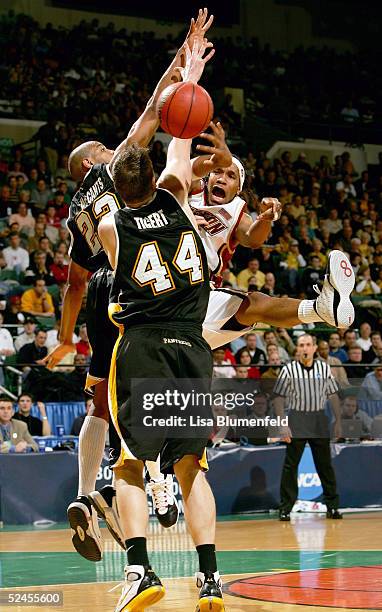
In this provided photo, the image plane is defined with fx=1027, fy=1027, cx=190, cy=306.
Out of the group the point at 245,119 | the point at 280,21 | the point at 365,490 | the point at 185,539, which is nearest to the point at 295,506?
the point at 365,490

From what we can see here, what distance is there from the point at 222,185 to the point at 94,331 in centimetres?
135

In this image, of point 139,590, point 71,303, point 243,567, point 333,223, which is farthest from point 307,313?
point 333,223

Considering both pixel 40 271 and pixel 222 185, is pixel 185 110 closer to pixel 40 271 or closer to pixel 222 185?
pixel 222 185

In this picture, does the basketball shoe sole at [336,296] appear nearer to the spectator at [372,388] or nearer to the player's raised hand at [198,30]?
the player's raised hand at [198,30]

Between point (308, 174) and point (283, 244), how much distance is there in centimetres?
370

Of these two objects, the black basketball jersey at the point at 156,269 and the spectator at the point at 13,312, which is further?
the spectator at the point at 13,312

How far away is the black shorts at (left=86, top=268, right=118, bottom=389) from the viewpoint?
5910mm

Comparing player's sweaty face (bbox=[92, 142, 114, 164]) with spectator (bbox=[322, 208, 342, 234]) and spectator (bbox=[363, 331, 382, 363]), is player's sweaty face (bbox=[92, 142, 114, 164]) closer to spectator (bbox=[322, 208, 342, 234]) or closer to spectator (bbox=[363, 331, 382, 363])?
spectator (bbox=[363, 331, 382, 363])

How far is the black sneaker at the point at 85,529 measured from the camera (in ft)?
18.7

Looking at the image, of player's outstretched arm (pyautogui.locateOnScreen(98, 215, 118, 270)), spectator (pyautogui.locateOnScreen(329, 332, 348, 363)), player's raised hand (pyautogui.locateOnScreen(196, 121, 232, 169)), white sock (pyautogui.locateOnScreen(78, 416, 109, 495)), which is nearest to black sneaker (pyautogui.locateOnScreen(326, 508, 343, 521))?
spectator (pyautogui.locateOnScreen(329, 332, 348, 363))

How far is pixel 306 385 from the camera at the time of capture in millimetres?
12211

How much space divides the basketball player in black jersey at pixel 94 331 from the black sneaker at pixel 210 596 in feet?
3.68

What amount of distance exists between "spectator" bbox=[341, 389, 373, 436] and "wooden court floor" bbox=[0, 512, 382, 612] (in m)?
2.05

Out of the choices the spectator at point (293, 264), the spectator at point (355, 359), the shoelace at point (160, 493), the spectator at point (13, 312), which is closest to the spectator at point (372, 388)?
the spectator at point (355, 359)
